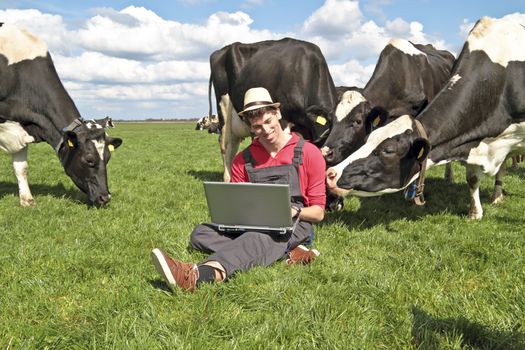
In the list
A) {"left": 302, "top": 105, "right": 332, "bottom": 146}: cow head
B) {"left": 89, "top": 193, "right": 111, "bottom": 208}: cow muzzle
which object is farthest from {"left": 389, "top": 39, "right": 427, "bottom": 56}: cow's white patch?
{"left": 89, "top": 193, "right": 111, "bottom": 208}: cow muzzle

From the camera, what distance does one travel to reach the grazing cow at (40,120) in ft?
26.6

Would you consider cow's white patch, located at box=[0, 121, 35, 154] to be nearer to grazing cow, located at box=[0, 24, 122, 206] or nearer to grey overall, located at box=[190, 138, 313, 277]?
grazing cow, located at box=[0, 24, 122, 206]

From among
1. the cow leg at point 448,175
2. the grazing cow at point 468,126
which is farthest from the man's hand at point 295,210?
the cow leg at point 448,175

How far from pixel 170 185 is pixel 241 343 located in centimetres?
750

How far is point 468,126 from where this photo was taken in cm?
673

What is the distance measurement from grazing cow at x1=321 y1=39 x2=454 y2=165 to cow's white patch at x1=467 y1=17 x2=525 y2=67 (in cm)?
176

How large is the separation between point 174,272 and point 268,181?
1.36 metres

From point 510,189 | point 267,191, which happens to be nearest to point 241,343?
point 267,191

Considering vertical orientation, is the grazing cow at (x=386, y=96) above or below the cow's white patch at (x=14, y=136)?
above

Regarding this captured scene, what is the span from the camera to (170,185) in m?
10.4

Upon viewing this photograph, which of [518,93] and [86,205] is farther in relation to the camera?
[86,205]

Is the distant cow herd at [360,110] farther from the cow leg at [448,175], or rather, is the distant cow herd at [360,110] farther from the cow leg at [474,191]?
the cow leg at [448,175]

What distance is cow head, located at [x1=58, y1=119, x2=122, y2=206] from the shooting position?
7969 millimetres

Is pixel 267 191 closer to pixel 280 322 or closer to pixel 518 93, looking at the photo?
pixel 280 322
